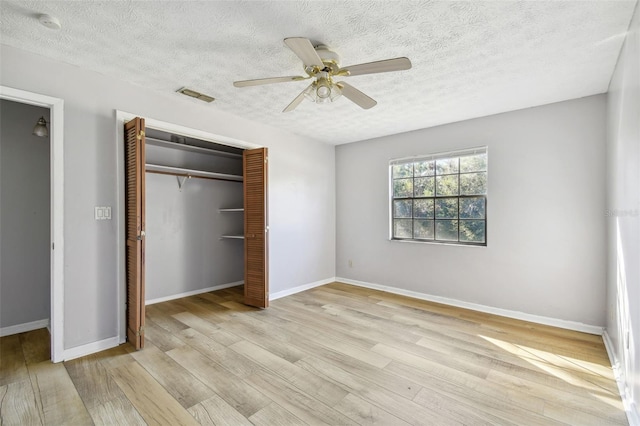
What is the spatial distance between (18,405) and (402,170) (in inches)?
180

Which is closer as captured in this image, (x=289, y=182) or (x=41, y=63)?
(x=41, y=63)

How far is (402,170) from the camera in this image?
14.9 ft

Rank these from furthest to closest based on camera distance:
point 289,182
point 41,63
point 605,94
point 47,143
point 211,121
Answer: point 289,182, point 211,121, point 47,143, point 605,94, point 41,63

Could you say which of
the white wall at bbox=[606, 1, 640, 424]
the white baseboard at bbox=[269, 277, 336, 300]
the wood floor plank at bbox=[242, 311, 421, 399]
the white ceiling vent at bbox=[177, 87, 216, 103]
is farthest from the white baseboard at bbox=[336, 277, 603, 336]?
the white ceiling vent at bbox=[177, 87, 216, 103]

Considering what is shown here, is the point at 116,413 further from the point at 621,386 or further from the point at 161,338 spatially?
the point at 621,386

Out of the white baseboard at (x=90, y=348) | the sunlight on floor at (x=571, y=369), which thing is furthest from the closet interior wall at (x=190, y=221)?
the sunlight on floor at (x=571, y=369)

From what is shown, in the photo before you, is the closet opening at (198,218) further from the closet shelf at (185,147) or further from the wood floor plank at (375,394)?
the wood floor plank at (375,394)

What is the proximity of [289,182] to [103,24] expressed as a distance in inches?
112

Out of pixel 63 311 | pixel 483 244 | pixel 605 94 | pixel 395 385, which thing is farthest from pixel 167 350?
pixel 605 94

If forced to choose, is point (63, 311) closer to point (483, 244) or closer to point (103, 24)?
point (103, 24)

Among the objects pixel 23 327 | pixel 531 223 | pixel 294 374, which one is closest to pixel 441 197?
pixel 531 223

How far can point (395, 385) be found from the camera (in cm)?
213

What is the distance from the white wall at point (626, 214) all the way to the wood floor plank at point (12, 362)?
4.00 meters

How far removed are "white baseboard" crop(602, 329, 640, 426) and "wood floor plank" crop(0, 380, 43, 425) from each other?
3403 mm
